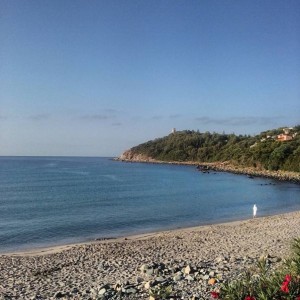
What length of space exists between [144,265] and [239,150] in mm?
119948

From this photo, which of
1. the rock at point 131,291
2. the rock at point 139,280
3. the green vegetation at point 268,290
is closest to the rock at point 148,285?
the rock at point 131,291

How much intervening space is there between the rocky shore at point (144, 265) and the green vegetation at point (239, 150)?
67.3 meters

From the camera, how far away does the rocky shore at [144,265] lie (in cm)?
1184

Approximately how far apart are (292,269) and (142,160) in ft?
625

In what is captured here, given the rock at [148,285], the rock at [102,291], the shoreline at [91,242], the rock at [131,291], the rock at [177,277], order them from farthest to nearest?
the shoreline at [91,242]
the rock at [177,277]
the rock at [148,285]
the rock at [102,291]
the rock at [131,291]

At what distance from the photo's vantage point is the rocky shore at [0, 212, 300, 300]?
11.8m

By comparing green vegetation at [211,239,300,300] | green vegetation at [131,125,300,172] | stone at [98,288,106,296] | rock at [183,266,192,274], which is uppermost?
green vegetation at [131,125,300,172]

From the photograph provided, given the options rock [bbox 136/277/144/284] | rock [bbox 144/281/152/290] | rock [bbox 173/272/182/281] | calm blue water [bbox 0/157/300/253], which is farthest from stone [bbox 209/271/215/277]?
calm blue water [bbox 0/157/300/253]

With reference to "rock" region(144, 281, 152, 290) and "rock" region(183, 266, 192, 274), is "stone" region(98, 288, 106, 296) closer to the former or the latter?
"rock" region(144, 281, 152, 290)

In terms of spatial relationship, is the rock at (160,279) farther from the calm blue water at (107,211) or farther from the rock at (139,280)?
the calm blue water at (107,211)

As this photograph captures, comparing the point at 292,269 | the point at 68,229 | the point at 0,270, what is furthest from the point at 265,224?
the point at 292,269

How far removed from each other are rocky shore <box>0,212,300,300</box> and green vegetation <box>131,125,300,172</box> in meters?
67.3

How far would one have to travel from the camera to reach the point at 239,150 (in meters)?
131

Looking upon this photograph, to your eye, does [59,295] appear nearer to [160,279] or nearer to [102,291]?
[102,291]
